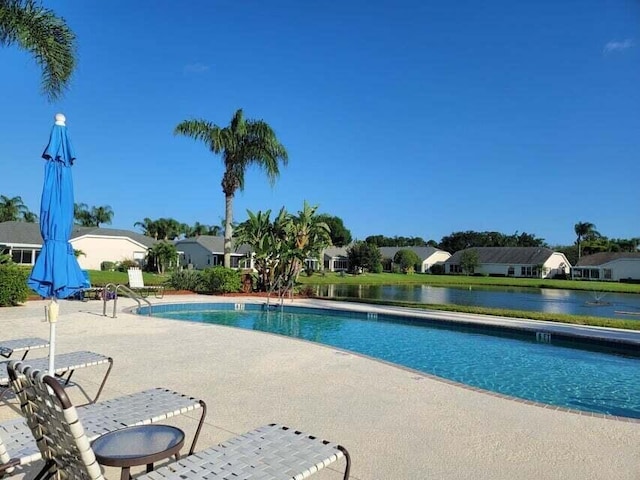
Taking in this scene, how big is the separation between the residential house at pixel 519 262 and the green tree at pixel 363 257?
57.6 feet

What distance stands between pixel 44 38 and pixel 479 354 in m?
13.9

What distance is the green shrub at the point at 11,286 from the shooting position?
14.0m

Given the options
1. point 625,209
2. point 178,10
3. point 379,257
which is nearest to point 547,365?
point 178,10

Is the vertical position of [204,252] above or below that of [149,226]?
below

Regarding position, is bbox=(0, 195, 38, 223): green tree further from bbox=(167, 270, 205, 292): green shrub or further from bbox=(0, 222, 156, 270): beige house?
bbox=(167, 270, 205, 292): green shrub

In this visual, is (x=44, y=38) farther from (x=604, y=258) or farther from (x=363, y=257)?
(x=604, y=258)

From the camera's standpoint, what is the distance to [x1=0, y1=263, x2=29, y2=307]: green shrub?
46.1ft

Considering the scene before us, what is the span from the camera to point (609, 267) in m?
66.1

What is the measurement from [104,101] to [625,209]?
1255 inches

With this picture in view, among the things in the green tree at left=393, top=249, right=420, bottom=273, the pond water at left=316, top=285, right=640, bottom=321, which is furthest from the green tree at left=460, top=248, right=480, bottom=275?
the pond water at left=316, top=285, right=640, bottom=321

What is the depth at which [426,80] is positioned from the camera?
70.6 feet

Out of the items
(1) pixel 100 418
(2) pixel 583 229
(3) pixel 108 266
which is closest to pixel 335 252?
(3) pixel 108 266

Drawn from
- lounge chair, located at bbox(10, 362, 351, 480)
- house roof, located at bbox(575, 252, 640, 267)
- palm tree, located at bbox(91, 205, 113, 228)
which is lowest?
lounge chair, located at bbox(10, 362, 351, 480)

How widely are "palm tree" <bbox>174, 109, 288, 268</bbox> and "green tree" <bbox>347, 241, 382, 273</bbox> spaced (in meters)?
36.8
